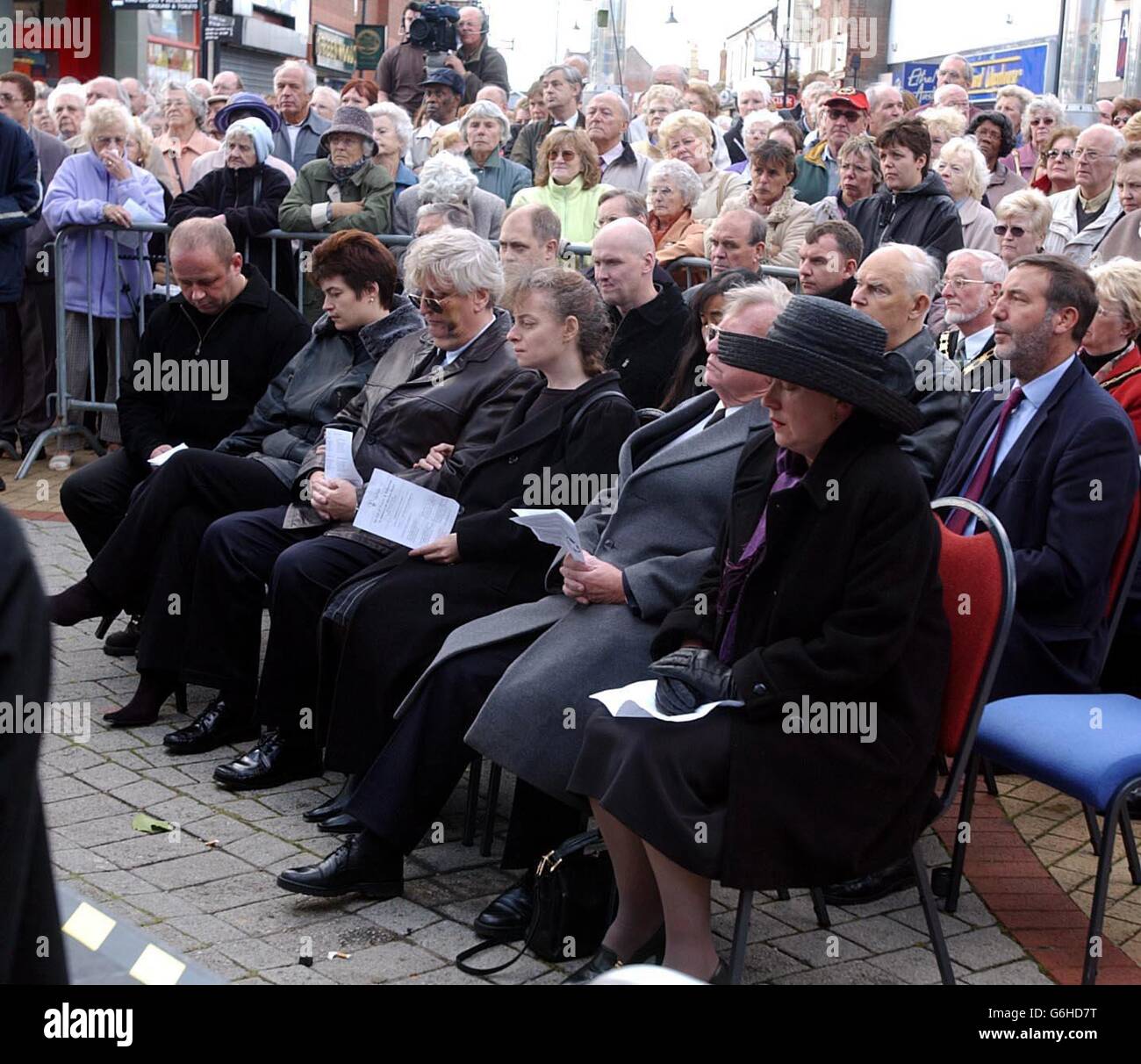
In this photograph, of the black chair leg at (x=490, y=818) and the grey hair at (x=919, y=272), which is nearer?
the black chair leg at (x=490, y=818)

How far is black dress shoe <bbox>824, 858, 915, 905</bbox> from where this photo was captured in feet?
14.3

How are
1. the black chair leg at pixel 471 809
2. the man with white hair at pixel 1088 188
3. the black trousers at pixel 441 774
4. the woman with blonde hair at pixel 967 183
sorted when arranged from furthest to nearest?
the man with white hair at pixel 1088 188, the woman with blonde hair at pixel 967 183, the black chair leg at pixel 471 809, the black trousers at pixel 441 774

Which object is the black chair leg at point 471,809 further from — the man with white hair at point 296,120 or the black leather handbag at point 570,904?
the man with white hair at point 296,120

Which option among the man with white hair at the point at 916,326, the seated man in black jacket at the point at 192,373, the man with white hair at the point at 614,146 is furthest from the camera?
the man with white hair at the point at 614,146

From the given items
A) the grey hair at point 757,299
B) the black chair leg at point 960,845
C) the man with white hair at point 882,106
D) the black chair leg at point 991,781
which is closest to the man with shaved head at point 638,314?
the grey hair at point 757,299

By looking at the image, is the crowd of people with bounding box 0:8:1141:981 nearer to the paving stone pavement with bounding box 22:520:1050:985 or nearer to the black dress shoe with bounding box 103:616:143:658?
the black dress shoe with bounding box 103:616:143:658

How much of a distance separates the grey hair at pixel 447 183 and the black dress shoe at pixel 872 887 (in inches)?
185

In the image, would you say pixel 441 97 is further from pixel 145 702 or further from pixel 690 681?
pixel 690 681

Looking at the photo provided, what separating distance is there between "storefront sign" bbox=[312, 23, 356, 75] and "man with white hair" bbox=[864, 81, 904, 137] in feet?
82.8

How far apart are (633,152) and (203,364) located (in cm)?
426

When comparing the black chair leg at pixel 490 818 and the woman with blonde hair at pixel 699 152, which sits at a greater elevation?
the woman with blonde hair at pixel 699 152

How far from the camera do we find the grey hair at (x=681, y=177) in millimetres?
7789

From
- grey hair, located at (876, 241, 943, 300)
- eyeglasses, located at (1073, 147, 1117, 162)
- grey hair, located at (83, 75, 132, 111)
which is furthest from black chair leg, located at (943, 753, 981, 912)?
grey hair, located at (83, 75, 132, 111)
